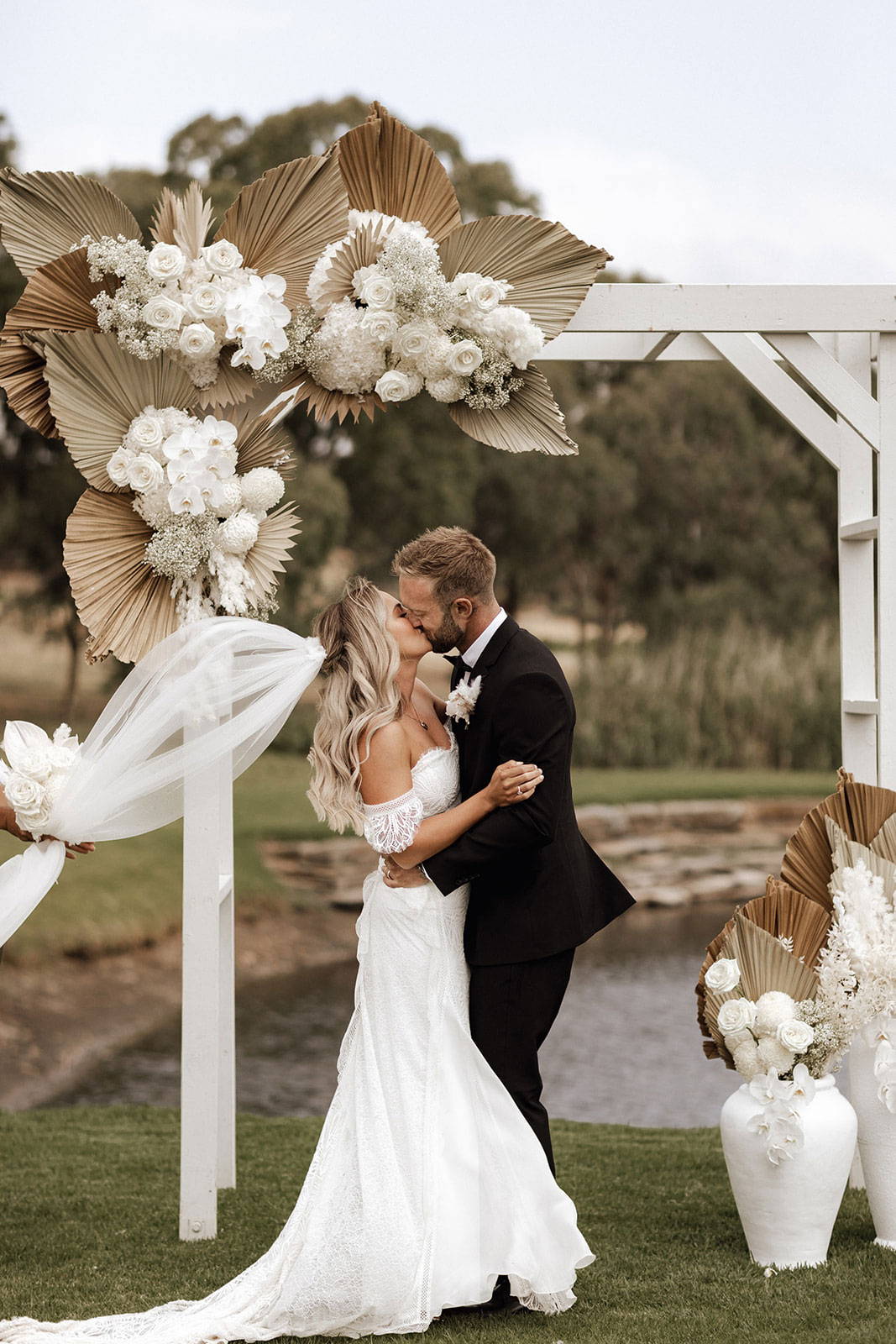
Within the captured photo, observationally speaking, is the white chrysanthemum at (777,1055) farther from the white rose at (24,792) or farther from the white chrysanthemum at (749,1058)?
the white rose at (24,792)

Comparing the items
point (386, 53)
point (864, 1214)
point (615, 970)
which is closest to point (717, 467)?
point (386, 53)

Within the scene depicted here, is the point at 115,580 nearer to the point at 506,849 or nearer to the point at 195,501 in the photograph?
the point at 195,501

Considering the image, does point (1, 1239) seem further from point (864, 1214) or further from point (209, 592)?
point (864, 1214)

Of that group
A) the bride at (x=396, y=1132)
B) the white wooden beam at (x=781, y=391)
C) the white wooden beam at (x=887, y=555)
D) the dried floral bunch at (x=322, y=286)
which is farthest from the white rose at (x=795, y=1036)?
the white wooden beam at (x=781, y=391)

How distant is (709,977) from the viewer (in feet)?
12.9

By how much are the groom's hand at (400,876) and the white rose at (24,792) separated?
3.15ft

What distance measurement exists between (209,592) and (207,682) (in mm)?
390

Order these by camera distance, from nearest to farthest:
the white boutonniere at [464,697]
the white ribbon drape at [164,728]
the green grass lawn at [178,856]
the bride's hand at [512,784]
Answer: the bride's hand at [512,784] → the white boutonniere at [464,697] → the white ribbon drape at [164,728] → the green grass lawn at [178,856]

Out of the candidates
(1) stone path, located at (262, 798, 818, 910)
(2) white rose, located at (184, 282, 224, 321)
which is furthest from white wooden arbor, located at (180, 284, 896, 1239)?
(1) stone path, located at (262, 798, 818, 910)

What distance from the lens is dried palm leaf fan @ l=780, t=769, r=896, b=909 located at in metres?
4.10

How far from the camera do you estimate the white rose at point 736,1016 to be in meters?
3.84

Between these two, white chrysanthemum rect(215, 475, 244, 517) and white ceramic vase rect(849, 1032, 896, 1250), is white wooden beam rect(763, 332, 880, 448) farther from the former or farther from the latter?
white ceramic vase rect(849, 1032, 896, 1250)

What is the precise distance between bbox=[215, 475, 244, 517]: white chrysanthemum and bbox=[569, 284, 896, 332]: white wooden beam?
1.16 meters

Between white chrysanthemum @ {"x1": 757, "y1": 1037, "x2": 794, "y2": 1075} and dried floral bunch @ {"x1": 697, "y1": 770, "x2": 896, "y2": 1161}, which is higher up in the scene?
dried floral bunch @ {"x1": 697, "y1": 770, "x2": 896, "y2": 1161}
